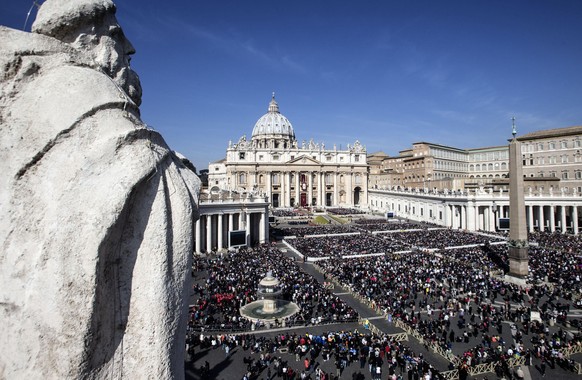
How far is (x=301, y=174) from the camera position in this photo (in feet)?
262

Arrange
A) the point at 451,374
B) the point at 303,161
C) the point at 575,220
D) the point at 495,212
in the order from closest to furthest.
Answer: the point at 451,374 → the point at 575,220 → the point at 495,212 → the point at 303,161

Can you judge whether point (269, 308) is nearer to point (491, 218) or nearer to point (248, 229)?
point (248, 229)

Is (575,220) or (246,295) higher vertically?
(575,220)

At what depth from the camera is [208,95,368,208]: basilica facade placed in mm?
76750

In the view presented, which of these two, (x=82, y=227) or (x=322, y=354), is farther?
(x=322, y=354)

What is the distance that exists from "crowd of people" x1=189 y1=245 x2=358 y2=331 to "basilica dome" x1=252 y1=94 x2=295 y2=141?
81966 mm

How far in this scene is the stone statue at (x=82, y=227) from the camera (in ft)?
6.45

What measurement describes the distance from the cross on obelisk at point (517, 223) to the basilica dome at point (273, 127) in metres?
85.2

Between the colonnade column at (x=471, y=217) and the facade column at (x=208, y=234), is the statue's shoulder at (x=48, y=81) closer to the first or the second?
the facade column at (x=208, y=234)

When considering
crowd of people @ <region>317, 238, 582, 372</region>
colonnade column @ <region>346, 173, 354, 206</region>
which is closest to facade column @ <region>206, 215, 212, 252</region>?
crowd of people @ <region>317, 238, 582, 372</region>

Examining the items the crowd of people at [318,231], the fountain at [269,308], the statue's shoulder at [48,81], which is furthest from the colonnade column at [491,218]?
the statue's shoulder at [48,81]

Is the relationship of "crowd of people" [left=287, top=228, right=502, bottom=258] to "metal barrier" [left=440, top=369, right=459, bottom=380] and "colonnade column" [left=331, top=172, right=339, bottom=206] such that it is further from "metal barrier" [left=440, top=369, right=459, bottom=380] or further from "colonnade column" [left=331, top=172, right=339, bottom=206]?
"colonnade column" [left=331, top=172, right=339, bottom=206]

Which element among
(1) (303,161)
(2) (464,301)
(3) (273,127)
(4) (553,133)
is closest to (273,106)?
(3) (273,127)

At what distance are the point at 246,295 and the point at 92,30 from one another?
18.0m
